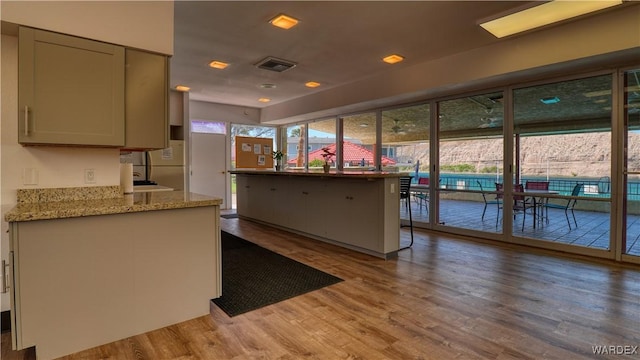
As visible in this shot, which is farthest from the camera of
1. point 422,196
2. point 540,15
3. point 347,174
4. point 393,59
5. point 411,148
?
point 411,148

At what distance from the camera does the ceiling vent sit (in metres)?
4.73

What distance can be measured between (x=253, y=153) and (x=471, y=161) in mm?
5294

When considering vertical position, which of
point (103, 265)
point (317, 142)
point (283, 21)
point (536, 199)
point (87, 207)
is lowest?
point (103, 265)

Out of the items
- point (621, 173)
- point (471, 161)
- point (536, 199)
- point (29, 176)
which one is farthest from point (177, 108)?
point (621, 173)


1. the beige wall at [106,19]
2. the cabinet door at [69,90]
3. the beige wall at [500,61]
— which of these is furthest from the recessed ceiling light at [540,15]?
the cabinet door at [69,90]

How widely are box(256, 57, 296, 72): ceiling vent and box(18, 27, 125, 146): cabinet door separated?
2.65m

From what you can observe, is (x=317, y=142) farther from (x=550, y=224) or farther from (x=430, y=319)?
(x=430, y=319)

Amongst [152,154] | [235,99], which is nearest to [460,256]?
[152,154]

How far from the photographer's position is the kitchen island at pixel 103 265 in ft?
5.99

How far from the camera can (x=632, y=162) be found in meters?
3.77

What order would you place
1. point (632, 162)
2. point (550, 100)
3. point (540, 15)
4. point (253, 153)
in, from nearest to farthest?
point (540, 15) → point (632, 162) → point (550, 100) → point (253, 153)

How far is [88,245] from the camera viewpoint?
1.98 meters

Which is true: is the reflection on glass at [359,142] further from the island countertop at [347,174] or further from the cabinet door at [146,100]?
the cabinet door at [146,100]

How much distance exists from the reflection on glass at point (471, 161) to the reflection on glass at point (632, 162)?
1390 millimetres
